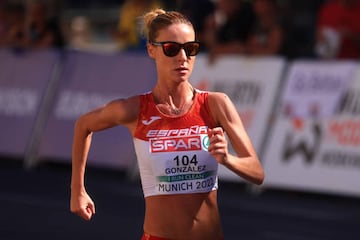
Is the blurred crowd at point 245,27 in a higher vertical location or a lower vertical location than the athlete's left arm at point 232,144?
lower

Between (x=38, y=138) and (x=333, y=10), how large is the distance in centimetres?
474

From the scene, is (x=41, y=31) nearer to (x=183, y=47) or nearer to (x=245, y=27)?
(x=245, y=27)

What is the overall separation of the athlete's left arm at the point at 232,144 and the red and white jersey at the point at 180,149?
0.06 metres

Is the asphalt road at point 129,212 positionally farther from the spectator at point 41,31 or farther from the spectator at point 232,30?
the spectator at point 41,31

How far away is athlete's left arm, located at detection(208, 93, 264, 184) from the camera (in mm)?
4430

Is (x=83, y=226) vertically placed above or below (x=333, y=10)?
below

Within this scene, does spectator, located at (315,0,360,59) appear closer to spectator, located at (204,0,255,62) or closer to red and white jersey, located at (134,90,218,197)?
spectator, located at (204,0,255,62)

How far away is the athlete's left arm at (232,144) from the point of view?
4430mm

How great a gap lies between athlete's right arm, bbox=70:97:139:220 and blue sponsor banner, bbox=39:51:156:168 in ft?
26.5

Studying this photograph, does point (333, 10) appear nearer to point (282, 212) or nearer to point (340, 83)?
point (340, 83)

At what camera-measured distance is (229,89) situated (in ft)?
41.2

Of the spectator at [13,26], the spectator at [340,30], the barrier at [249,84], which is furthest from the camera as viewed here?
the spectator at [13,26]

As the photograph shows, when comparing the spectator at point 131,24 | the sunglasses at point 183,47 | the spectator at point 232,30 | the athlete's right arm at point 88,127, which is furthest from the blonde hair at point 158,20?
the spectator at point 131,24

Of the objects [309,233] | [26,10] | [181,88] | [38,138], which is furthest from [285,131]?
[181,88]
